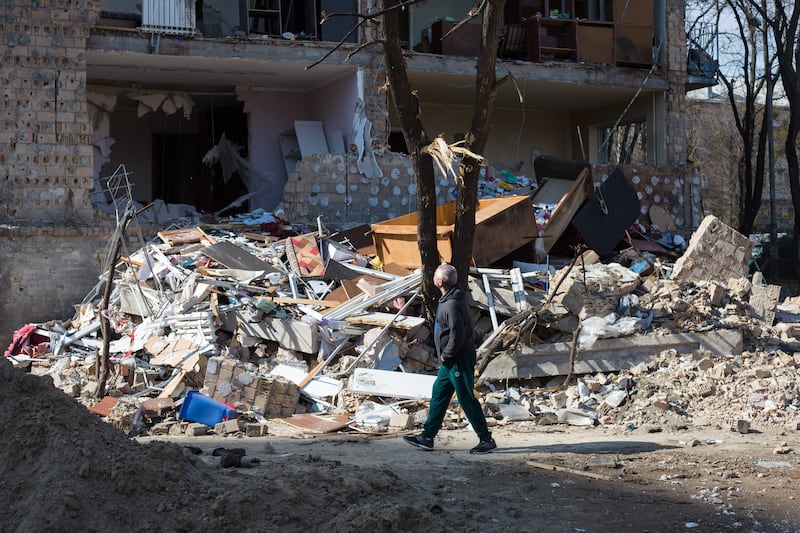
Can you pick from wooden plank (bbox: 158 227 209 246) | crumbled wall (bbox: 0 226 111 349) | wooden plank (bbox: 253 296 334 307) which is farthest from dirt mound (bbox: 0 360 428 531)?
crumbled wall (bbox: 0 226 111 349)

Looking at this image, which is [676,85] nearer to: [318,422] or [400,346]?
[400,346]

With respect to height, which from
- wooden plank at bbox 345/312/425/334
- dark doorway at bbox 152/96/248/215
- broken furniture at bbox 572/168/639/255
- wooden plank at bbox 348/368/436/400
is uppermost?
dark doorway at bbox 152/96/248/215

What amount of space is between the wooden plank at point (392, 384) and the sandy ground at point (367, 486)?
1.87 m

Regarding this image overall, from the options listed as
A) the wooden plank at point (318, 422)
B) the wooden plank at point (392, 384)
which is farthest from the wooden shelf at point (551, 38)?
the wooden plank at point (318, 422)

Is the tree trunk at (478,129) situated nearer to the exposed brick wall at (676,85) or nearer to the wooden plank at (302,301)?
the wooden plank at (302,301)

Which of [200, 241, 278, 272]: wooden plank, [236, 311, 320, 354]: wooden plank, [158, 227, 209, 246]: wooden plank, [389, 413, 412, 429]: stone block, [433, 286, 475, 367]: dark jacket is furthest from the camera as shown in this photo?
[158, 227, 209, 246]: wooden plank

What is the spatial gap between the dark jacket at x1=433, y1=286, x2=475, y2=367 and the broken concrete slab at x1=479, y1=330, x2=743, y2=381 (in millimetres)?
2901

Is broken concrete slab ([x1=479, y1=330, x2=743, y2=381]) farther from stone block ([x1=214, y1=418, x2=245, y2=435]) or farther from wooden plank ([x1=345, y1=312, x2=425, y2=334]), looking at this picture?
stone block ([x1=214, y1=418, x2=245, y2=435])

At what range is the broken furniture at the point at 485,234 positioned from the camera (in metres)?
13.2

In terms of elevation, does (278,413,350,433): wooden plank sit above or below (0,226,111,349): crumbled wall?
below

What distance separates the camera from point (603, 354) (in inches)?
451

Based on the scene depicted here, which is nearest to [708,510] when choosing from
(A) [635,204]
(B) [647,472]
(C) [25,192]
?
(B) [647,472]

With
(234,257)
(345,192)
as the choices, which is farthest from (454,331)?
(345,192)

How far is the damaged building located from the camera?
15.9 m
